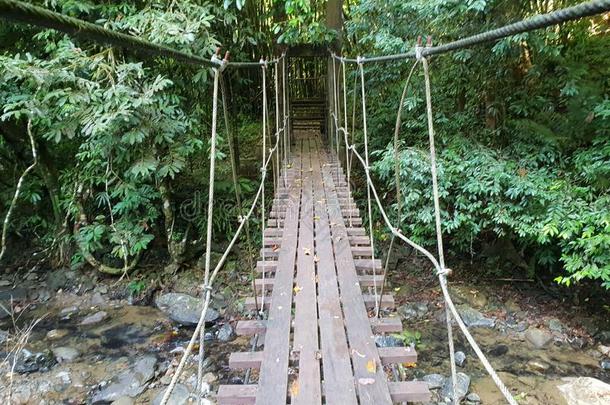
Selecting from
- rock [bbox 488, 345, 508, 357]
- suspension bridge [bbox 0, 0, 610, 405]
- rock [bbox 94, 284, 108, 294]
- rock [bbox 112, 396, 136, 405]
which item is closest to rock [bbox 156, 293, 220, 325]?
rock [bbox 94, 284, 108, 294]

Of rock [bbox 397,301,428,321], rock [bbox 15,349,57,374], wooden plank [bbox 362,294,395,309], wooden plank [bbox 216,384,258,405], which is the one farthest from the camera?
rock [bbox 397,301,428,321]

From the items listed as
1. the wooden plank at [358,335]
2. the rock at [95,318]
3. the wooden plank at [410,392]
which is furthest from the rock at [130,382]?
the wooden plank at [410,392]

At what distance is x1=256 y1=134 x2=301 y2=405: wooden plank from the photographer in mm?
961

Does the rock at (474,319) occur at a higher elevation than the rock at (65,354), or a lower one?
higher

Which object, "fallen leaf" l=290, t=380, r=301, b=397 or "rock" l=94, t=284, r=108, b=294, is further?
"rock" l=94, t=284, r=108, b=294

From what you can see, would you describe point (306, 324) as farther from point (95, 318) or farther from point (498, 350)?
point (95, 318)

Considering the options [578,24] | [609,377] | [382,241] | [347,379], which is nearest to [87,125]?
[347,379]

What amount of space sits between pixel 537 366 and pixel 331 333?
2080 millimetres

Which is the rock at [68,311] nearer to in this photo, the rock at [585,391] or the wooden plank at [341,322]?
the wooden plank at [341,322]

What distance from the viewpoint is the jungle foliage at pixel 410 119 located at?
92.4 inches

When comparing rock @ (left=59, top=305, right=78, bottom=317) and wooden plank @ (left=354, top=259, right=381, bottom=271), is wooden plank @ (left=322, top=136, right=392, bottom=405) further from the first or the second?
rock @ (left=59, top=305, right=78, bottom=317)

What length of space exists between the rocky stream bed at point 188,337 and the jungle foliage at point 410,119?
34 cm

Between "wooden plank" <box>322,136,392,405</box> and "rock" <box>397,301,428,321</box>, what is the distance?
1566 millimetres

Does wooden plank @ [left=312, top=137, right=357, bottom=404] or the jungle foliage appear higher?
the jungle foliage
